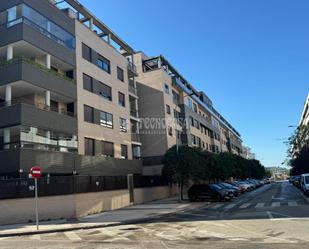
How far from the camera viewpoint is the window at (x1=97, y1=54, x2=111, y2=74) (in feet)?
108

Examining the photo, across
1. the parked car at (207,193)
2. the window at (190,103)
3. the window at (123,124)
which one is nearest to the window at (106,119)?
the window at (123,124)

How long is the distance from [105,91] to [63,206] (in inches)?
570

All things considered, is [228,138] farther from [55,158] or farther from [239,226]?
[239,226]

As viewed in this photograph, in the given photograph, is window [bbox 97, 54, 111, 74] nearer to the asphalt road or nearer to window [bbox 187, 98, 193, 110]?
the asphalt road

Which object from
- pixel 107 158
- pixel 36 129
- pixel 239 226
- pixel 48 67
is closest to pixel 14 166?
pixel 36 129

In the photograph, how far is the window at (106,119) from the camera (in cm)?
3161

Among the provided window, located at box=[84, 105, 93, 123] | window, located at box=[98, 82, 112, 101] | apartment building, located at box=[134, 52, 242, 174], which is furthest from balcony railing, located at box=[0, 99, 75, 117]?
apartment building, located at box=[134, 52, 242, 174]

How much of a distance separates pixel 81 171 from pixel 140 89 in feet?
69.1

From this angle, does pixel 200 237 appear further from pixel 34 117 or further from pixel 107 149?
pixel 107 149

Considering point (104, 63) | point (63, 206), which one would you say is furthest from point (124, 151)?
point (63, 206)

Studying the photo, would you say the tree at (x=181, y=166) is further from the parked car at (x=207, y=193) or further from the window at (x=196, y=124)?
the window at (x=196, y=124)

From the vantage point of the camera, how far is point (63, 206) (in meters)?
21.0

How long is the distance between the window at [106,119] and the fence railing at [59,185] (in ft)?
18.5

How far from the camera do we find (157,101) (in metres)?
44.0
